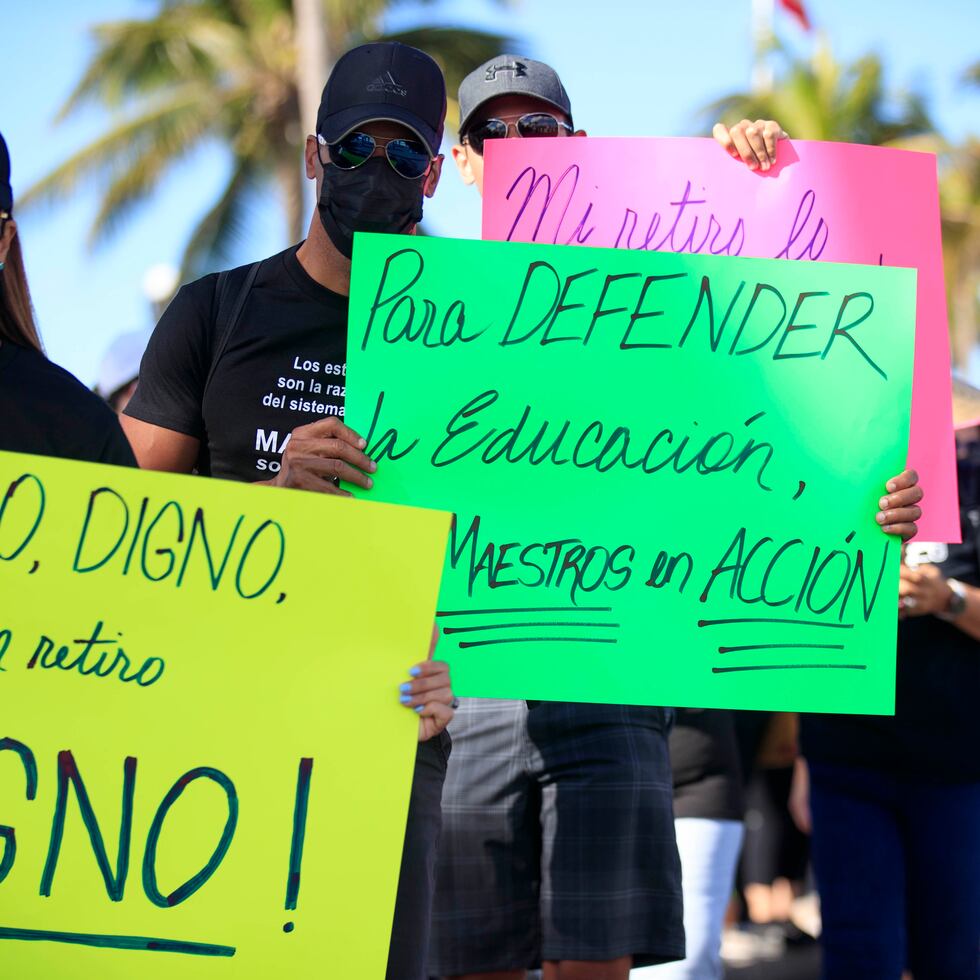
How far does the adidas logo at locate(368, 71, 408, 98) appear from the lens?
254cm

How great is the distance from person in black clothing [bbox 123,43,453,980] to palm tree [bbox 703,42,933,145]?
19.0 m

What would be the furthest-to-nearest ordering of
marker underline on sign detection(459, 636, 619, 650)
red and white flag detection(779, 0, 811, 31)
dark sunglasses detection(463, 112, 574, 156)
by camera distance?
A: red and white flag detection(779, 0, 811, 31)
dark sunglasses detection(463, 112, 574, 156)
marker underline on sign detection(459, 636, 619, 650)

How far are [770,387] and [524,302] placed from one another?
0.46m

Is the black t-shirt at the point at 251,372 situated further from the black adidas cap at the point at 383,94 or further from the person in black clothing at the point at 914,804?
the person in black clothing at the point at 914,804

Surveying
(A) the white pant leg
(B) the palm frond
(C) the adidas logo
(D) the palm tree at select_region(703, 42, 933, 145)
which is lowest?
(A) the white pant leg

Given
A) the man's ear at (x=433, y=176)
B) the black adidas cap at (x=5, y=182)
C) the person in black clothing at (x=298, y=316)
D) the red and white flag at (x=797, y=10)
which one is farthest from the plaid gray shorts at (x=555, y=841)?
the red and white flag at (x=797, y=10)

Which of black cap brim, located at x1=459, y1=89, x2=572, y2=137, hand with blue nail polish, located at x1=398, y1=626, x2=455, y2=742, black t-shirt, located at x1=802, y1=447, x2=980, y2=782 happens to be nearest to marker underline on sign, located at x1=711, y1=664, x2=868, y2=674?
hand with blue nail polish, located at x1=398, y1=626, x2=455, y2=742

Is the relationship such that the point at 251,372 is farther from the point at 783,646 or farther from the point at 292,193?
the point at 292,193

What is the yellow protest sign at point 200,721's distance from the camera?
1868 millimetres

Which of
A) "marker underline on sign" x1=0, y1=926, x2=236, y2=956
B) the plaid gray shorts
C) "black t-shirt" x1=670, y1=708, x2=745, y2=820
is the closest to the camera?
"marker underline on sign" x1=0, y1=926, x2=236, y2=956

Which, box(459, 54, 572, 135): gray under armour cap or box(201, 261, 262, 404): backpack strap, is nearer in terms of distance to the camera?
box(201, 261, 262, 404): backpack strap

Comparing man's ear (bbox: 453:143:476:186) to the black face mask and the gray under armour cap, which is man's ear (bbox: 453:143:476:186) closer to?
the gray under armour cap

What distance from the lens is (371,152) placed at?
2.55 meters

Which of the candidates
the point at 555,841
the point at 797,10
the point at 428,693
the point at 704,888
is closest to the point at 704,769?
the point at 704,888
